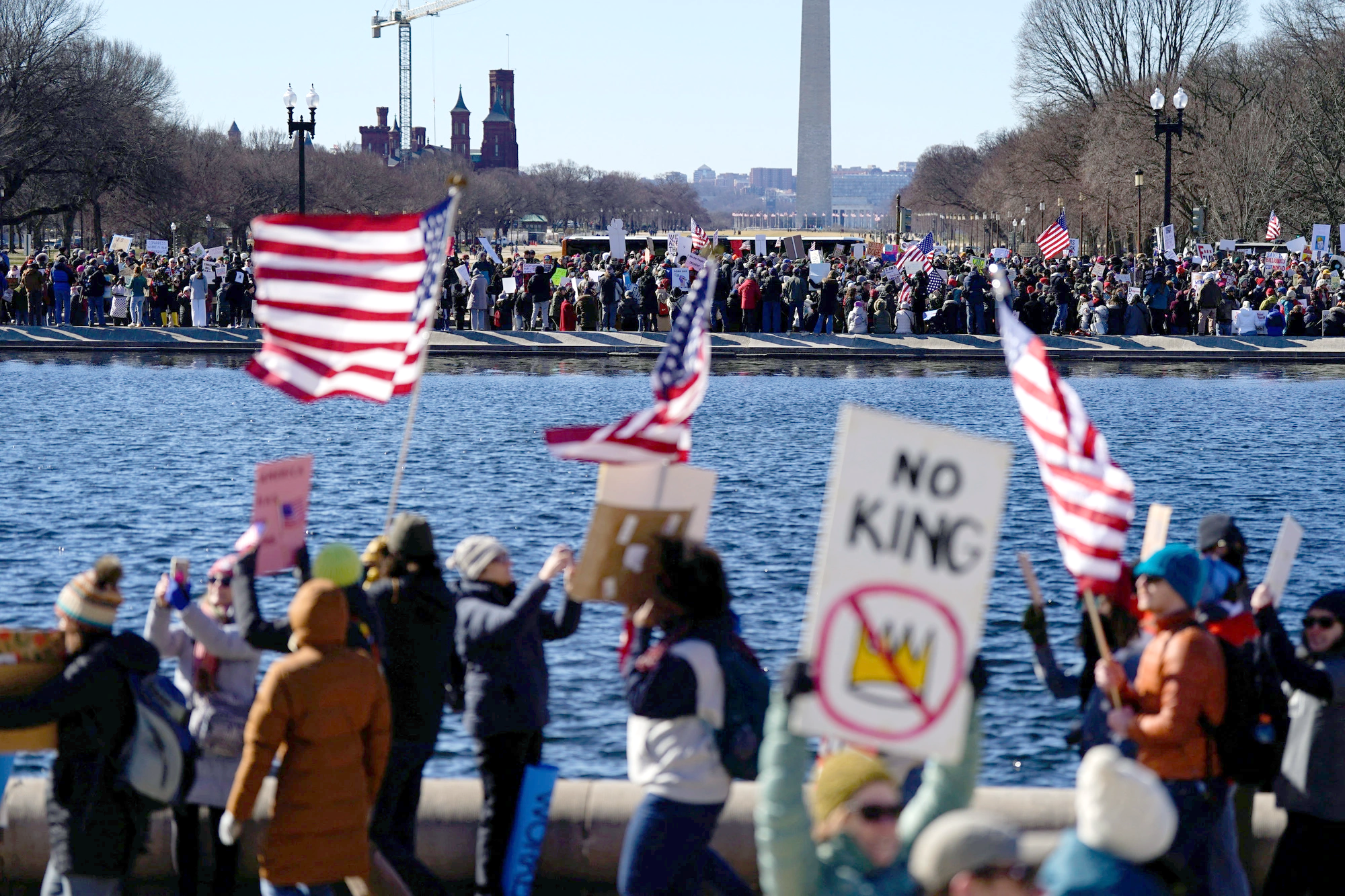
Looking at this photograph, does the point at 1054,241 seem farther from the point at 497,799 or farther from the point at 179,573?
the point at 179,573

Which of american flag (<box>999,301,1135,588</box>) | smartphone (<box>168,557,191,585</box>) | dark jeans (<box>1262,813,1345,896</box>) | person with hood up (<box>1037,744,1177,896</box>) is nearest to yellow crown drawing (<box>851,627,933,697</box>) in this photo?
person with hood up (<box>1037,744,1177,896</box>)

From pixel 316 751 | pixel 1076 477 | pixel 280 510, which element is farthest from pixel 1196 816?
pixel 280 510

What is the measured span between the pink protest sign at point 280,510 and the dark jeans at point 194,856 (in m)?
0.89

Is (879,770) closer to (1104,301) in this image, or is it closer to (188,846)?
(188,846)

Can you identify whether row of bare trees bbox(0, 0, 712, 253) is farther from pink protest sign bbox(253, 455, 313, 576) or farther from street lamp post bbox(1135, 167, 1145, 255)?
pink protest sign bbox(253, 455, 313, 576)

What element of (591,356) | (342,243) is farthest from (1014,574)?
(591,356)

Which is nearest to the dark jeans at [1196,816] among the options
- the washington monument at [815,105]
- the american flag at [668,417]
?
the american flag at [668,417]

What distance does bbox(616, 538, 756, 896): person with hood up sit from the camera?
17.4 feet

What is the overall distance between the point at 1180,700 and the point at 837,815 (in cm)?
150

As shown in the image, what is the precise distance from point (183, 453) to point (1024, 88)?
7393 cm

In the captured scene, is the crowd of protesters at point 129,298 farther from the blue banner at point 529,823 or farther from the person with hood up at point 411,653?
the blue banner at point 529,823

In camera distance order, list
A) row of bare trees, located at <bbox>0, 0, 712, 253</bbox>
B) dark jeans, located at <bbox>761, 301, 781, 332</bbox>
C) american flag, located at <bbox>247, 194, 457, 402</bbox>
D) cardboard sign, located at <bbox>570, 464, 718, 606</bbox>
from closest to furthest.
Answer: cardboard sign, located at <bbox>570, 464, 718, 606</bbox> < american flag, located at <bbox>247, 194, 457, 402</bbox> < dark jeans, located at <bbox>761, 301, 781, 332</bbox> < row of bare trees, located at <bbox>0, 0, 712, 253</bbox>

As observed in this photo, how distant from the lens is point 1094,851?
398cm

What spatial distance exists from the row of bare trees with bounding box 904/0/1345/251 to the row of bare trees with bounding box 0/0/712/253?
2628 centimetres
